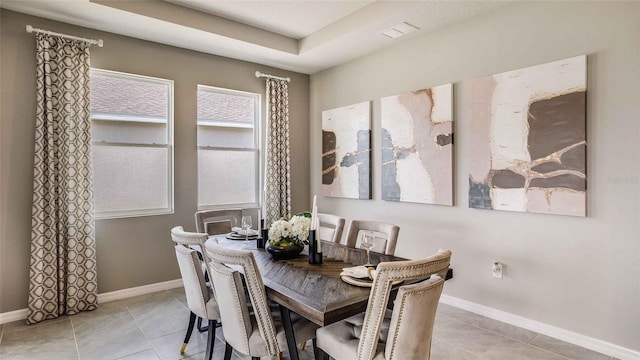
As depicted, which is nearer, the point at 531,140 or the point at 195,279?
the point at 195,279

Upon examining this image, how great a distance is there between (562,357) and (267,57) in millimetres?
4243

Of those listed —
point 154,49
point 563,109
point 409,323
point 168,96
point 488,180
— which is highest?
point 154,49

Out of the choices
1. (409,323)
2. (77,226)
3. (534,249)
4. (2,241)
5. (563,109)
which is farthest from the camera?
(77,226)

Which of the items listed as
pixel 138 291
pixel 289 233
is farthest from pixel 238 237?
pixel 138 291

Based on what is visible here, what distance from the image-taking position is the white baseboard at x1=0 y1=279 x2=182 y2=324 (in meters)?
3.25

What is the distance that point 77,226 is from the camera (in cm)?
345

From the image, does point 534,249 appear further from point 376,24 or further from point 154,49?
point 154,49

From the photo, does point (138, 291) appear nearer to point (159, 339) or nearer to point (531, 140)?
point (159, 339)

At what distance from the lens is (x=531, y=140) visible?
9.69ft

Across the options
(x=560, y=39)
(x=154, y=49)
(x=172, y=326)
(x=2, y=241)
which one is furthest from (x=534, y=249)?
(x=2, y=241)

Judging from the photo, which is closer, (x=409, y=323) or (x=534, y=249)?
(x=409, y=323)

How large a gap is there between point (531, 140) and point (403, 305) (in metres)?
2.13

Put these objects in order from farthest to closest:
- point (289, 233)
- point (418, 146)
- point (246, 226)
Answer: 1. point (418, 146)
2. point (246, 226)
3. point (289, 233)

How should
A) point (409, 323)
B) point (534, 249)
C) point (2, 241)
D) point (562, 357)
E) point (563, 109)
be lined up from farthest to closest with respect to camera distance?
Answer: point (2, 241)
point (534, 249)
point (563, 109)
point (562, 357)
point (409, 323)
